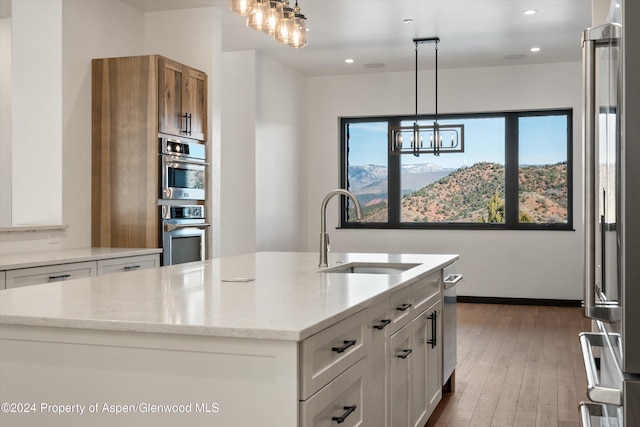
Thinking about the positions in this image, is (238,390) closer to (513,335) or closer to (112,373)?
(112,373)

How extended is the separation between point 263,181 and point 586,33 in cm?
609

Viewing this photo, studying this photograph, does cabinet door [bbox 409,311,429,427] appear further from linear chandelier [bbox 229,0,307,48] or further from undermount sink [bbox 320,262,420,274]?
linear chandelier [bbox 229,0,307,48]

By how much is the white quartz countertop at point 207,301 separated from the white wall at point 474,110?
520cm

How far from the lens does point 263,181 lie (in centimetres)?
741

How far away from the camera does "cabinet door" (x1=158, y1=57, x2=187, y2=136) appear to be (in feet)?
16.4

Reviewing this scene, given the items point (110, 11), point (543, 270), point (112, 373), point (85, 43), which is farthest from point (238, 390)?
point (543, 270)

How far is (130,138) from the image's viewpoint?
5.05 meters

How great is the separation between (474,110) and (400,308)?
591cm

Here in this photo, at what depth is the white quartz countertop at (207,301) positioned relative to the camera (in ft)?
5.61

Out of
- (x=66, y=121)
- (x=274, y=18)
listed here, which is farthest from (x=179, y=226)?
(x=274, y=18)

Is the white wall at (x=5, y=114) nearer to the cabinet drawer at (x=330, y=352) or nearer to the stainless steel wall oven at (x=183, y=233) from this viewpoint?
the stainless steel wall oven at (x=183, y=233)

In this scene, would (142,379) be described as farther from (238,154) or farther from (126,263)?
(238,154)

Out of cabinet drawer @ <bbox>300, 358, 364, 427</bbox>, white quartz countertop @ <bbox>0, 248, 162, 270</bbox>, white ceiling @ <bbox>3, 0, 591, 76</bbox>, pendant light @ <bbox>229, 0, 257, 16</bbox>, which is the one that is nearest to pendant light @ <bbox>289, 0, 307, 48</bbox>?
pendant light @ <bbox>229, 0, 257, 16</bbox>

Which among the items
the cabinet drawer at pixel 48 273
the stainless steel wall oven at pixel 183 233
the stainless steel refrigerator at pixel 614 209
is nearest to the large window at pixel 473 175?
the stainless steel wall oven at pixel 183 233
